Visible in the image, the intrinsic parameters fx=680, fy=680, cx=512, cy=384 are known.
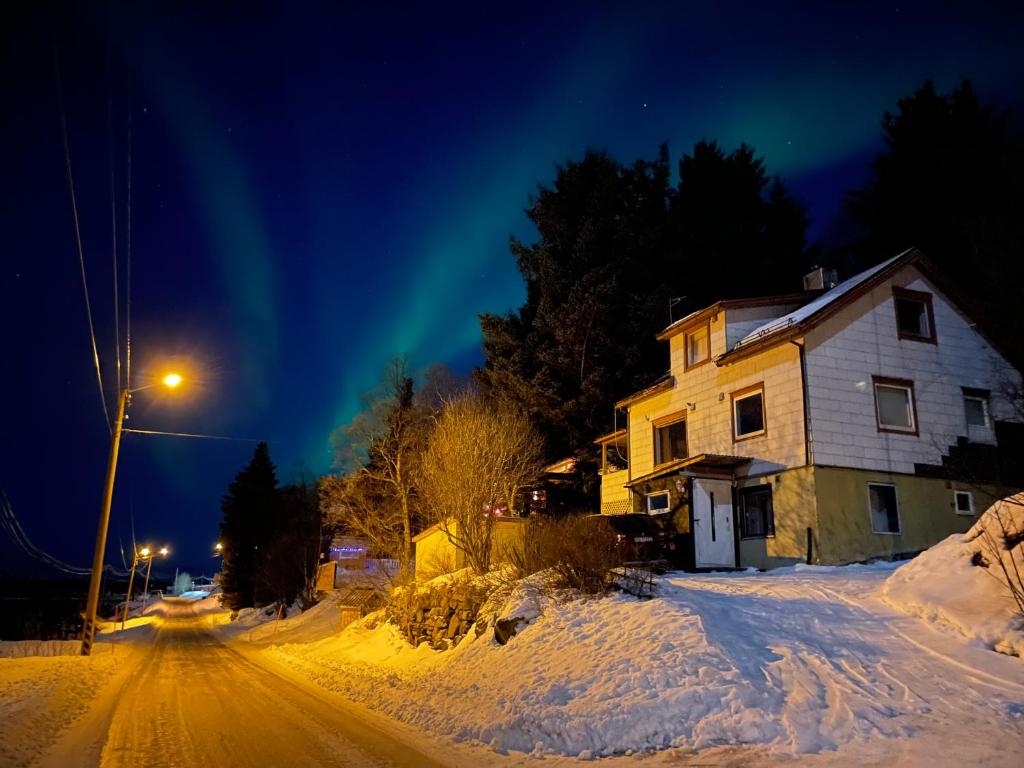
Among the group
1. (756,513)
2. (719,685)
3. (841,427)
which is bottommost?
(719,685)

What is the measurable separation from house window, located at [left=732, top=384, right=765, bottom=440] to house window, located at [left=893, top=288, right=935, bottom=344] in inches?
194

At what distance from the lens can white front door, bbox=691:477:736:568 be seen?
63.8ft

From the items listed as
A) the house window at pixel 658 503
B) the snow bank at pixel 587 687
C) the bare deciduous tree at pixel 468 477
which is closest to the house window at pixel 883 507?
the house window at pixel 658 503

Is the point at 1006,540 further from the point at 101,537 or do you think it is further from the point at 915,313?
the point at 101,537

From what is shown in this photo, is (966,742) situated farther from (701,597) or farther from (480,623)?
Answer: (480,623)

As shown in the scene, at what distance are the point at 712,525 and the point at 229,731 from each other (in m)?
14.2

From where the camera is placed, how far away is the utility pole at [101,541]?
769 inches

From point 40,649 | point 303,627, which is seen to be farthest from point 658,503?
point 303,627

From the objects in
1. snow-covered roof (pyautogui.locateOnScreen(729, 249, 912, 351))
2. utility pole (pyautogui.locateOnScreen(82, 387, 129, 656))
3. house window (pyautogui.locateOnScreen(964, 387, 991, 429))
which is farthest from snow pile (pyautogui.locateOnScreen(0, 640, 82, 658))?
house window (pyautogui.locateOnScreen(964, 387, 991, 429))

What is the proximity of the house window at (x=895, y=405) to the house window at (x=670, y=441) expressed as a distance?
6.24m

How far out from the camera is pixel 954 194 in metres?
32.0

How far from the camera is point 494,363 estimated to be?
3816 cm

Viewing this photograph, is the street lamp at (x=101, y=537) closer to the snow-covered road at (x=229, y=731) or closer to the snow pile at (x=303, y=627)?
the snow-covered road at (x=229, y=731)

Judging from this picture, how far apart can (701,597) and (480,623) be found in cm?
477
